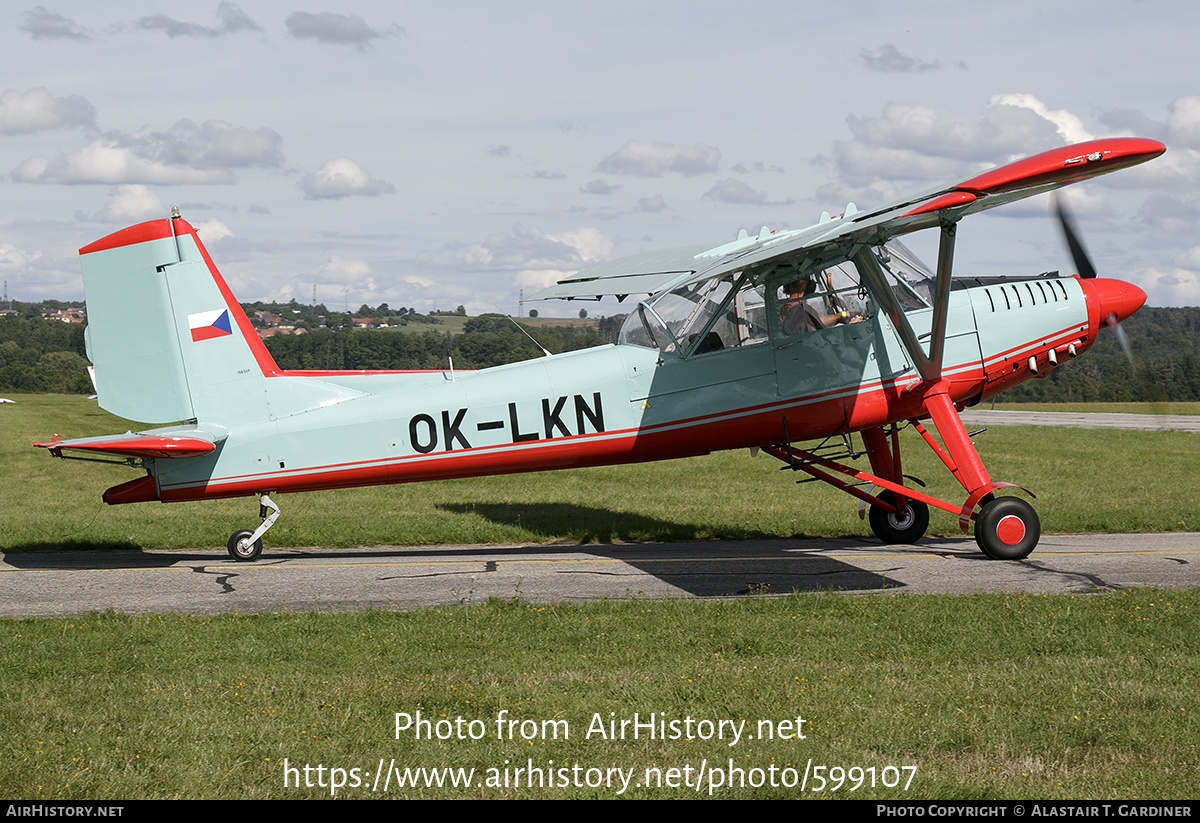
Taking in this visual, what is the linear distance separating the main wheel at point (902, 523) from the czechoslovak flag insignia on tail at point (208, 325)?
893 centimetres

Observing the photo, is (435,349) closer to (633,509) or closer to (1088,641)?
(633,509)

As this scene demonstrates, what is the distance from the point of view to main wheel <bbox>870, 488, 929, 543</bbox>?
13781 mm

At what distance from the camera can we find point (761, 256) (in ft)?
34.4

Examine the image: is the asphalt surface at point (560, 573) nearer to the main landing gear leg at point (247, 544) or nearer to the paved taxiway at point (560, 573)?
the paved taxiway at point (560, 573)

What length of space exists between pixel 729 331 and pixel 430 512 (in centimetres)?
693

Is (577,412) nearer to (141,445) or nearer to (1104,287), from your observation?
(141,445)

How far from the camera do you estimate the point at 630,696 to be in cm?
673

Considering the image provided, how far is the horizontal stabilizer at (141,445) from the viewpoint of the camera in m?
10.9

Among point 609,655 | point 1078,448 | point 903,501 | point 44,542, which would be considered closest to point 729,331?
point 903,501

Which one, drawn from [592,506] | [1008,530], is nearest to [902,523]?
[1008,530]

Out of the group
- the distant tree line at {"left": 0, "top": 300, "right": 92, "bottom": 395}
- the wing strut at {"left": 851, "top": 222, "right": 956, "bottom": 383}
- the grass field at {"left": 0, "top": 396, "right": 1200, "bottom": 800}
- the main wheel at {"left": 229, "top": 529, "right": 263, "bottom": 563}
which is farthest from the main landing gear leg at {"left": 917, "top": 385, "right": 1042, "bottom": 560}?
the distant tree line at {"left": 0, "top": 300, "right": 92, "bottom": 395}

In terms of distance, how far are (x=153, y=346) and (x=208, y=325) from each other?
27.3 inches

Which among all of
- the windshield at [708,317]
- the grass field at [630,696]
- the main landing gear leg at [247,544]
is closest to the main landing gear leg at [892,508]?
the windshield at [708,317]

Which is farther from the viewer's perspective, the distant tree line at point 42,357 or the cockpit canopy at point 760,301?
the distant tree line at point 42,357
